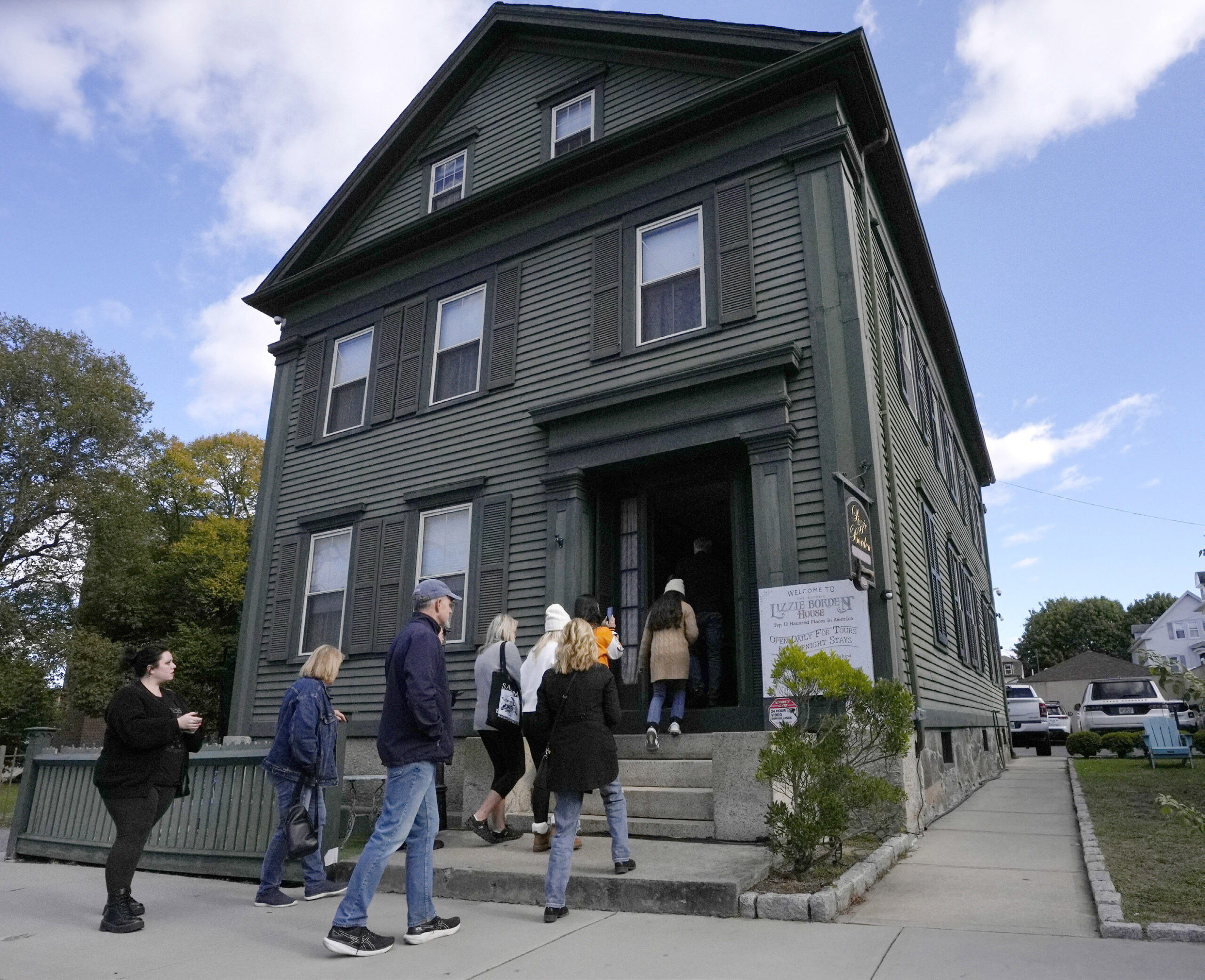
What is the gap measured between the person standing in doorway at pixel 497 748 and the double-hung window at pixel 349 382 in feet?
23.6

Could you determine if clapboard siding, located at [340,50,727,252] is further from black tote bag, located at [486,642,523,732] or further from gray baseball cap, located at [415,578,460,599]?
gray baseball cap, located at [415,578,460,599]

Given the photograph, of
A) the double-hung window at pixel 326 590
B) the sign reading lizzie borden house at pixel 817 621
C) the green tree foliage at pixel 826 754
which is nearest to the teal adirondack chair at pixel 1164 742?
the sign reading lizzie borden house at pixel 817 621

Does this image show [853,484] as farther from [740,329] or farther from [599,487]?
[599,487]

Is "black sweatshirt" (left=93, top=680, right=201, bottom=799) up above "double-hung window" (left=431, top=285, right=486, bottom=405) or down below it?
below

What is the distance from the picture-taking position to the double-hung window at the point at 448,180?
13.7m

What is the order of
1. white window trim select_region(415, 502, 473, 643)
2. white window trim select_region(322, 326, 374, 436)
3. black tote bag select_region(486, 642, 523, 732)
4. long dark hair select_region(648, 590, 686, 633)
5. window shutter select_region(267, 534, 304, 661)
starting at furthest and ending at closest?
1. white window trim select_region(322, 326, 374, 436)
2. window shutter select_region(267, 534, 304, 661)
3. white window trim select_region(415, 502, 473, 643)
4. long dark hair select_region(648, 590, 686, 633)
5. black tote bag select_region(486, 642, 523, 732)

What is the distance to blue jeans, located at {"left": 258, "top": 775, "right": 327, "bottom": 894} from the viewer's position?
5.96 m

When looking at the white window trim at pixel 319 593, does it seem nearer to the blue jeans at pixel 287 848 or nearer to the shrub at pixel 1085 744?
the blue jeans at pixel 287 848

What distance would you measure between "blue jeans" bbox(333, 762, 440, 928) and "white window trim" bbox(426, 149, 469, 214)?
35.2ft

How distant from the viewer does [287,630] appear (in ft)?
42.1

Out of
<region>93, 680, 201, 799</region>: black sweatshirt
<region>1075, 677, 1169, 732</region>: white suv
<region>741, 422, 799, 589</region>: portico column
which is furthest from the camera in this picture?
<region>1075, 677, 1169, 732</region>: white suv

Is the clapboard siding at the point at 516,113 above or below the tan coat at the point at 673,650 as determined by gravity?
above

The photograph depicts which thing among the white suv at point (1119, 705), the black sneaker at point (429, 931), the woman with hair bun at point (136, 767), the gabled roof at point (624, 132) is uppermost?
the gabled roof at point (624, 132)

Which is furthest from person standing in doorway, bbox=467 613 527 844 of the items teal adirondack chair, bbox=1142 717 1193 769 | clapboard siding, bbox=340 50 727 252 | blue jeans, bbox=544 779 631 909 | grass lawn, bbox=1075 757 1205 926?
teal adirondack chair, bbox=1142 717 1193 769
